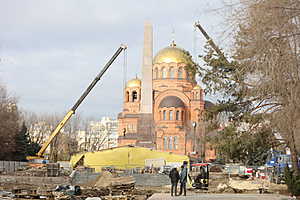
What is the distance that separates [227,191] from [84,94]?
26003mm

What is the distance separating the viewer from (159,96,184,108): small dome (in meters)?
77.1

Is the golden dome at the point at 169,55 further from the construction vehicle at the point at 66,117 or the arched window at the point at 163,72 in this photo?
the construction vehicle at the point at 66,117

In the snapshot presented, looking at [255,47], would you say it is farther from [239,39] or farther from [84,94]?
[84,94]

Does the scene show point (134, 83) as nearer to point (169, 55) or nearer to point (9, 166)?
point (169, 55)

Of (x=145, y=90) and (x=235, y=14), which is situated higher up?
(x=145, y=90)

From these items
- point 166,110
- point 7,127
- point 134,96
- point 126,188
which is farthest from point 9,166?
point 134,96

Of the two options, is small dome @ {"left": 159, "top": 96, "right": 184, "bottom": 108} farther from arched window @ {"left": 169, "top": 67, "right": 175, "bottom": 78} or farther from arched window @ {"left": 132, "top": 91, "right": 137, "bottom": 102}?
arched window @ {"left": 132, "top": 91, "right": 137, "bottom": 102}

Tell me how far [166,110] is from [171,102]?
1603 millimetres

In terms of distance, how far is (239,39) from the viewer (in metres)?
12.0

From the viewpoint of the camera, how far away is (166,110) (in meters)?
77.0

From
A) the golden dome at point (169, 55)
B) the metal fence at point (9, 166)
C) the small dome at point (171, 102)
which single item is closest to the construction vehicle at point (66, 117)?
the metal fence at point (9, 166)

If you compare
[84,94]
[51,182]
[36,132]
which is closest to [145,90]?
[84,94]

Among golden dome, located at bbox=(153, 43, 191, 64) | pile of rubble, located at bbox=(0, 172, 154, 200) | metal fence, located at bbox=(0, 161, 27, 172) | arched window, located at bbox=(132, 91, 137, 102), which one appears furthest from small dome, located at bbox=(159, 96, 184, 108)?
pile of rubble, located at bbox=(0, 172, 154, 200)

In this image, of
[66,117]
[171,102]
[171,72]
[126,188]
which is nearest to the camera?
[126,188]
